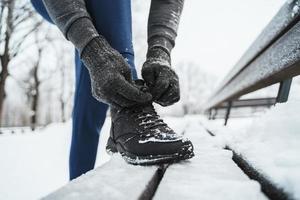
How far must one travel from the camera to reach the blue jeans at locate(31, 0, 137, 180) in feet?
4.25

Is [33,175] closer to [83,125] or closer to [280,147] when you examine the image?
[83,125]

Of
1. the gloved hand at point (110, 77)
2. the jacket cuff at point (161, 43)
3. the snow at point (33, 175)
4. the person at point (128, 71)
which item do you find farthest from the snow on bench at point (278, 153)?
the snow at point (33, 175)

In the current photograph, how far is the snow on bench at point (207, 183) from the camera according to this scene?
537 millimetres

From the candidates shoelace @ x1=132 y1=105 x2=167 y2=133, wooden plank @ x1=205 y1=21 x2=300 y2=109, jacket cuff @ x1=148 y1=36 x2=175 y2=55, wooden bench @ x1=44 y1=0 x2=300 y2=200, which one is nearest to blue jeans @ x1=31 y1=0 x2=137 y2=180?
jacket cuff @ x1=148 y1=36 x2=175 y2=55

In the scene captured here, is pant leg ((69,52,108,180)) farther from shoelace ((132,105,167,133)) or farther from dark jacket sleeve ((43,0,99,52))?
shoelace ((132,105,167,133))

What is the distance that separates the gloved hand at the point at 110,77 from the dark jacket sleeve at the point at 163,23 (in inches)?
12.6

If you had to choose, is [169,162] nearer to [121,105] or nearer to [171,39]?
[121,105]

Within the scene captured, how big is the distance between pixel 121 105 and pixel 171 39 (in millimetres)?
520

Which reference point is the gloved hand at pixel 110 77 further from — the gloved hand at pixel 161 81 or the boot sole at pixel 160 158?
the boot sole at pixel 160 158

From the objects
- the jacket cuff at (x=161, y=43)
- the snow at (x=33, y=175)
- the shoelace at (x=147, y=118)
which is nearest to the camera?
the shoelace at (x=147, y=118)

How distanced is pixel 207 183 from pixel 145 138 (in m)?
0.34

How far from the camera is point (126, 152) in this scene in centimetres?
92

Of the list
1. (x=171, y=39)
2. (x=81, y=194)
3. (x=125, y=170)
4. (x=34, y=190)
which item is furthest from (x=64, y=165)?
(x=81, y=194)

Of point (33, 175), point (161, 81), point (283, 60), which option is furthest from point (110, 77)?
point (33, 175)
